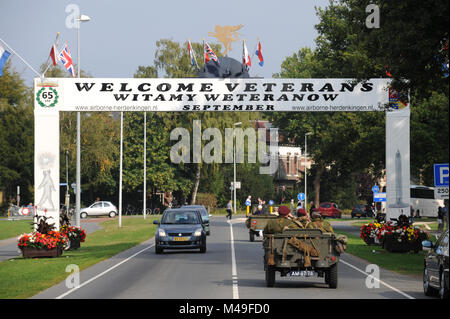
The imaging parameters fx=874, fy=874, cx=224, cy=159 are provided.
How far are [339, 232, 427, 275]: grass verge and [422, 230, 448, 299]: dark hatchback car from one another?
21.9ft

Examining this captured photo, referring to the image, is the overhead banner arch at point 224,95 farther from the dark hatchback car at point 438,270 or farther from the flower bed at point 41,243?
A: the dark hatchback car at point 438,270

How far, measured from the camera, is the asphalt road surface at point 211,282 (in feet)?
53.8

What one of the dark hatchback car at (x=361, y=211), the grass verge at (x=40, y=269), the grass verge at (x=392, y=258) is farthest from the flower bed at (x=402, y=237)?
the dark hatchback car at (x=361, y=211)

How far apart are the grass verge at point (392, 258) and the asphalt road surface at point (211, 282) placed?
68cm

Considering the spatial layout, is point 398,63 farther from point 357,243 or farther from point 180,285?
point 357,243

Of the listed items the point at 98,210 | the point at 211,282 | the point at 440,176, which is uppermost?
the point at 440,176

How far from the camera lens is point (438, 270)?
50.3 feet

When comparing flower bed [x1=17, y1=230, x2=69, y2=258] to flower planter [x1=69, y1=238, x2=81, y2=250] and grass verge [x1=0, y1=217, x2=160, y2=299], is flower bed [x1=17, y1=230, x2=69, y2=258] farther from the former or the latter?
flower planter [x1=69, y1=238, x2=81, y2=250]

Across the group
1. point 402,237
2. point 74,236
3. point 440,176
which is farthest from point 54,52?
point 440,176

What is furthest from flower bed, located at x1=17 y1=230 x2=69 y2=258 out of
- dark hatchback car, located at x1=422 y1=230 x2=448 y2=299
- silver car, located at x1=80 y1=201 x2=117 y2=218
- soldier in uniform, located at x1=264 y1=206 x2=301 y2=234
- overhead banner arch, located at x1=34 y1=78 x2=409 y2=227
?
silver car, located at x1=80 y1=201 x2=117 y2=218

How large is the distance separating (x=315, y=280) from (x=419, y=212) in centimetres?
7236

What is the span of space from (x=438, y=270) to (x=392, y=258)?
13.6 meters

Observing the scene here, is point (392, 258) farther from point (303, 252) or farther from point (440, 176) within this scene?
point (303, 252)

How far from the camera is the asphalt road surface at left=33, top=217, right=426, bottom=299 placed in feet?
53.8
